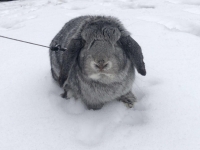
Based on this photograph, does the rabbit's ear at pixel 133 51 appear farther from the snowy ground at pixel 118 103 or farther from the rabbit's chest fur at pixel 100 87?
the snowy ground at pixel 118 103

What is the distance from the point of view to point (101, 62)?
7.25 feet

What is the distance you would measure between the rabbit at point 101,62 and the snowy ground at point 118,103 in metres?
0.23

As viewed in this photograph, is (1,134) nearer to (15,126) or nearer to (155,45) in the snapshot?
(15,126)

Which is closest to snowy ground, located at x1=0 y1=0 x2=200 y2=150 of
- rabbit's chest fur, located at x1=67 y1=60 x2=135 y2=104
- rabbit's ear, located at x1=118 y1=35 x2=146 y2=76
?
rabbit's chest fur, located at x1=67 y1=60 x2=135 y2=104

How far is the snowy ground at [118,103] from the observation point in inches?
100

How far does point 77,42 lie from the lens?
8.42 ft

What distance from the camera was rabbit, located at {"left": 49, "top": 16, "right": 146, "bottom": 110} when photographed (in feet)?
7.70

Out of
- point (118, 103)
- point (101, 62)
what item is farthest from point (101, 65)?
point (118, 103)

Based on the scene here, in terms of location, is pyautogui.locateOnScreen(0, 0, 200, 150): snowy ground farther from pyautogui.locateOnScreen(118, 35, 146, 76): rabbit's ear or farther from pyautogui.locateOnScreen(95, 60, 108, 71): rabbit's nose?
pyautogui.locateOnScreen(95, 60, 108, 71): rabbit's nose

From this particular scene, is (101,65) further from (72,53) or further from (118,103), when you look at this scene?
(118,103)

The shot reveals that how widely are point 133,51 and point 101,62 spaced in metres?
0.53

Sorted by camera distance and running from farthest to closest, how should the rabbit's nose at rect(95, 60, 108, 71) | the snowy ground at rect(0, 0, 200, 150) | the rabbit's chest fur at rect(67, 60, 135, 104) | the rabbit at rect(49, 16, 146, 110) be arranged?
the rabbit's chest fur at rect(67, 60, 135, 104), the snowy ground at rect(0, 0, 200, 150), the rabbit at rect(49, 16, 146, 110), the rabbit's nose at rect(95, 60, 108, 71)

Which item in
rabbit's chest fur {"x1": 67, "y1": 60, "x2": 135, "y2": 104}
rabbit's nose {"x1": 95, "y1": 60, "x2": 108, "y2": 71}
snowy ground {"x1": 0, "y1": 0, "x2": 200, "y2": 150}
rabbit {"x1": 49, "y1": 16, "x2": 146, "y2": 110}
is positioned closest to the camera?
rabbit's nose {"x1": 95, "y1": 60, "x2": 108, "y2": 71}

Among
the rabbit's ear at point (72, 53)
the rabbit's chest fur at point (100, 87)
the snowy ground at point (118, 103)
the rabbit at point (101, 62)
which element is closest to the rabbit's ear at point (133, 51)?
the rabbit at point (101, 62)
